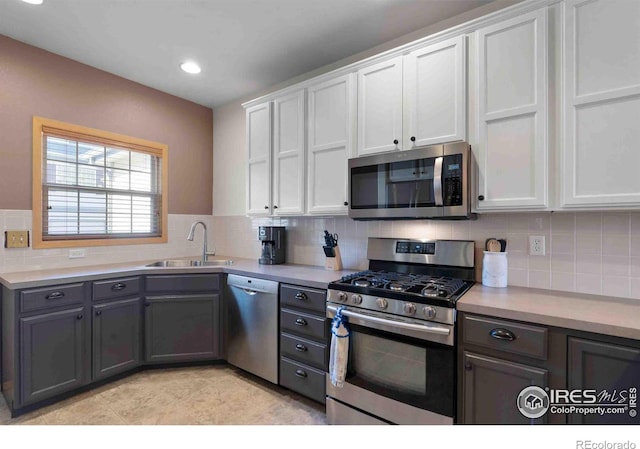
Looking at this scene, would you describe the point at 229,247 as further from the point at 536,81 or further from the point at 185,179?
the point at 536,81

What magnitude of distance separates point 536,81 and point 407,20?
1.08m

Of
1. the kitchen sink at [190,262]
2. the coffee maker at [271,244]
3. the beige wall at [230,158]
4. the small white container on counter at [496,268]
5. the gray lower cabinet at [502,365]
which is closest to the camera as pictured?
the gray lower cabinet at [502,365]

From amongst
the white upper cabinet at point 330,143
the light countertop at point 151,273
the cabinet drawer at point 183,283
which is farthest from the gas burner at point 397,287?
the cabinet drawer at point 183,283

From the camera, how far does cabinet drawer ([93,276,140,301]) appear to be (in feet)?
7.93

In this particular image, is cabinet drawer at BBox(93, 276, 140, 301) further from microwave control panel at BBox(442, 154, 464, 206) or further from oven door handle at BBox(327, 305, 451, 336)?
microwave control panel at BBox(442, 154, 464, 206)

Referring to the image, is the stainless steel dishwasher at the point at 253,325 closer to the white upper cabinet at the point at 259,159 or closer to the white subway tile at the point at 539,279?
the white upper cabinet at the point at 259,159

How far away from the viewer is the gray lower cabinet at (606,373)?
1.27 meters

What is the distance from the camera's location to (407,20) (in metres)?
2.33

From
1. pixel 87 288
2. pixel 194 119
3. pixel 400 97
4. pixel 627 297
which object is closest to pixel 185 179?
pixel 194 119

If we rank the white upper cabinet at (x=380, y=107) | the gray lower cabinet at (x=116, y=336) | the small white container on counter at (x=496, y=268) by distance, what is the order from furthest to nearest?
the gray lower cabinet at (x=116, y=336), the white upper cabinet at (x=380, y=107), the small white container on counter at (x=496, y=268)

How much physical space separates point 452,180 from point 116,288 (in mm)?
2589

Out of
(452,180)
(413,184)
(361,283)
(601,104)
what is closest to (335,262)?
(361,283)

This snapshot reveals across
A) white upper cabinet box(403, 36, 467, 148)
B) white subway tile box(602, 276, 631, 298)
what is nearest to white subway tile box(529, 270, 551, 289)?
white subway tile box(602, 276, 631, 298)

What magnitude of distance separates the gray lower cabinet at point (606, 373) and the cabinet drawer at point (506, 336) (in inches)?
4.5
